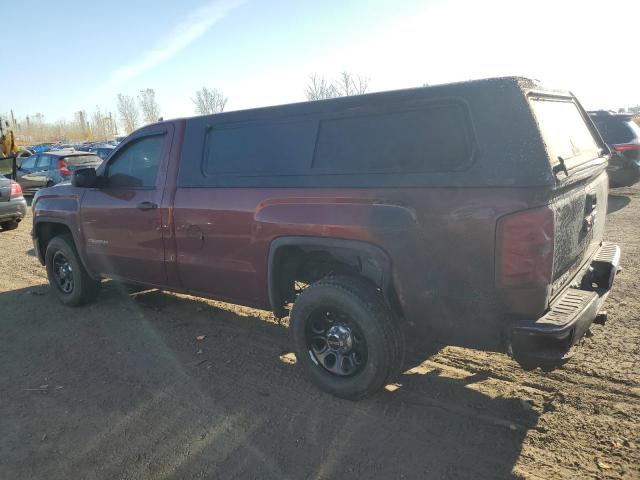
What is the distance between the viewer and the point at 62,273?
568 centimetres

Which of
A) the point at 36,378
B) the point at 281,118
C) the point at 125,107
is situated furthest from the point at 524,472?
the point at 125,107

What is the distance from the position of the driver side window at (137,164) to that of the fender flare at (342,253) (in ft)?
5.29

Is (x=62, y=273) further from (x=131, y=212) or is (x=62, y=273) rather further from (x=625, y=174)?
(x=625, y=174)

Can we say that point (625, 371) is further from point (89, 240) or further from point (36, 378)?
point (89, 240)

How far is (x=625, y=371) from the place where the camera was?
3.48 m

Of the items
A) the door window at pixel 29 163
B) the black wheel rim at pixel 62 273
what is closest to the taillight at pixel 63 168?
the door window at pixel 29 163

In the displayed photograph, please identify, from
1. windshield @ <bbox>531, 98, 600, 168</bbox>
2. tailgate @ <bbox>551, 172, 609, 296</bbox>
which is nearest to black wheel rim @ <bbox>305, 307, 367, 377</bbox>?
tailgate @ <bbox>551, 172, 609, 296</bbox>

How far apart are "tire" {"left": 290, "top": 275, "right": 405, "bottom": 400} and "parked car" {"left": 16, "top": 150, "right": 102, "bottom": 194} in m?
12.9

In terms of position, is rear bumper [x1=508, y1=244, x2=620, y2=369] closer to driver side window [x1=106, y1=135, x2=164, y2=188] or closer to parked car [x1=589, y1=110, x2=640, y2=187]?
driver side window [x1=106, y1=135, x2=164, y2=188]

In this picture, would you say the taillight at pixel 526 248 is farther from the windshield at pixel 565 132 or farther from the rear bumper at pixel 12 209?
the rear bumper at pixel 12 209

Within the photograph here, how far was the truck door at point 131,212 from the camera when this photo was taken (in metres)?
4.40

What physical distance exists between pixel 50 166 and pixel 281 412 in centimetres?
1493

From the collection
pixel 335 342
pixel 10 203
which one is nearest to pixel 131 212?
pixel 335 342

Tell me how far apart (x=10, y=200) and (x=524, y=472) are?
11057mm
